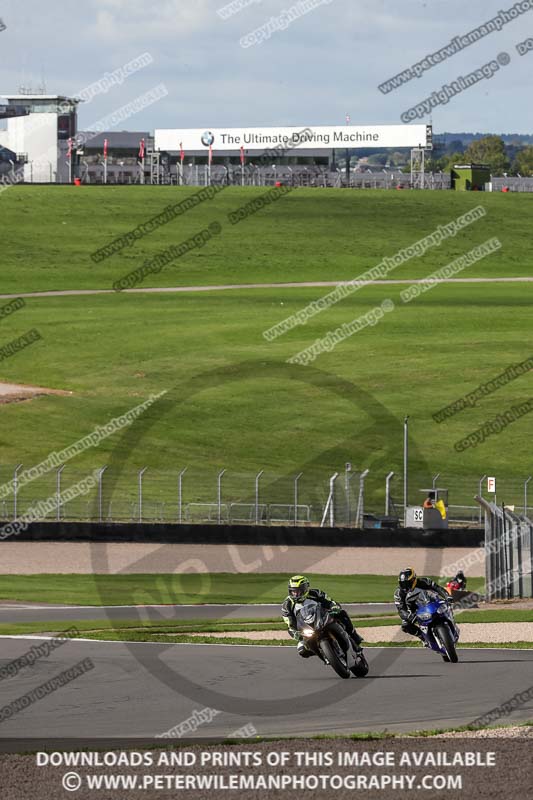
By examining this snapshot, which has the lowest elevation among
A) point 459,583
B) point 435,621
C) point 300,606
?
point 459,583

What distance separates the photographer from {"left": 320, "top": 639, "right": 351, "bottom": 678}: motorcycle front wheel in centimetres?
1961

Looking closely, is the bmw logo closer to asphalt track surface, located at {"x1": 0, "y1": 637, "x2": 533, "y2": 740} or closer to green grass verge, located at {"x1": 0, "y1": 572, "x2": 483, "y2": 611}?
green grass verge, located at {"x1": 0, "y1": 572, "x2": 483, "y2": 611}

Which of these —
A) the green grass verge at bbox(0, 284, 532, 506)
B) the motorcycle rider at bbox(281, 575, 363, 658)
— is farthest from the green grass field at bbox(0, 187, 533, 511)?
the motorcycle rider at bbox(281, 575, 363, 658)

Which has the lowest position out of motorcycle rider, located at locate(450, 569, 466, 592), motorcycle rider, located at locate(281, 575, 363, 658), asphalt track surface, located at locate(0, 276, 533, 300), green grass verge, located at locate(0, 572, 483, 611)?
green grass verge, located at locate(0, 572, 483, 611)

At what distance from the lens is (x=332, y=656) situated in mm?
Result: 19609

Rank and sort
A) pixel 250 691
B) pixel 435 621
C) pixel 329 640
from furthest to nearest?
pixel 435 621, pixel 329 640, pixel 250 691

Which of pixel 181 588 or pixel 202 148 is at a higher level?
pixel 202 148

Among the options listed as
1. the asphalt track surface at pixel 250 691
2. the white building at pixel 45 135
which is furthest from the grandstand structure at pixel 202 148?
the asphalt track surface at pixel 250 691

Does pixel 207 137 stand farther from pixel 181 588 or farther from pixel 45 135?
pixel 181 588

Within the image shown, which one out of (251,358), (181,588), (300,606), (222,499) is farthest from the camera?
(251,358)

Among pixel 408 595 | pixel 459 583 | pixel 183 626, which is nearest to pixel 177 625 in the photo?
pixel 183 626

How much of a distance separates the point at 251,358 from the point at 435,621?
49.5m

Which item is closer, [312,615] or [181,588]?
[312,615]

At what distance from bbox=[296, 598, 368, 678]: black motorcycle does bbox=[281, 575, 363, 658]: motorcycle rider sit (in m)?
0.06
